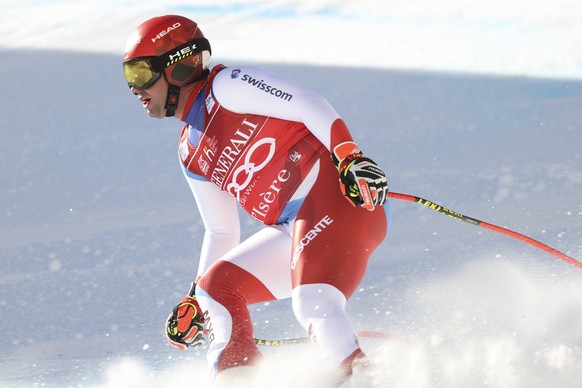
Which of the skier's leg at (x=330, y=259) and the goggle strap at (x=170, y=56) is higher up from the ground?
the goggle strap at (x=170, y=56)

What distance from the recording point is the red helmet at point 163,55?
293 centimetres

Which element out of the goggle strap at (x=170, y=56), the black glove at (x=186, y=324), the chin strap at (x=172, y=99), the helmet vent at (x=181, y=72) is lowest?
the black glove at (x=186, y=324)

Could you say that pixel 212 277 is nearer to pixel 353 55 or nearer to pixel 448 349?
pixel 448 349

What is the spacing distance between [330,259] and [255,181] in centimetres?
43

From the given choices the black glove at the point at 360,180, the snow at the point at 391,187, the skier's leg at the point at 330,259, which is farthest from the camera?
the snow at the point at 391,187

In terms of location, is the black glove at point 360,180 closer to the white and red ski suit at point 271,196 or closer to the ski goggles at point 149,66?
the white and red ski suit at point 271,196

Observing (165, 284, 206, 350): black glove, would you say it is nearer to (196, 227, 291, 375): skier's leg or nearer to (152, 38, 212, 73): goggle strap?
(196, 227, 291, 375): skier's leg

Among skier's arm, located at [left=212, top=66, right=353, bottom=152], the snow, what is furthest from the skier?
the snow

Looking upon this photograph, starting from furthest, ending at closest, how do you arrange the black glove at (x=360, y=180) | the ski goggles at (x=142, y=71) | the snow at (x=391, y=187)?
the snow at (x=391, y=187), the ski goggles at (x=142, y=71), the black glove at (x=360, y=180)

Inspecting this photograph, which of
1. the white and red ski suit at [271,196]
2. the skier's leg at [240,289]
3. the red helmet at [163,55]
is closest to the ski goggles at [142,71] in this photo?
the red helmet at [163,55]

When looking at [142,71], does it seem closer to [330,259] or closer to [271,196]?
[271,196]

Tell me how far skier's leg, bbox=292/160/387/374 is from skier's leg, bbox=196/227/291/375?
7.1 inches

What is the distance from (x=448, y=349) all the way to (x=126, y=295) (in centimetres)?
164

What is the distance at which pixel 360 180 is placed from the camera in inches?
103
